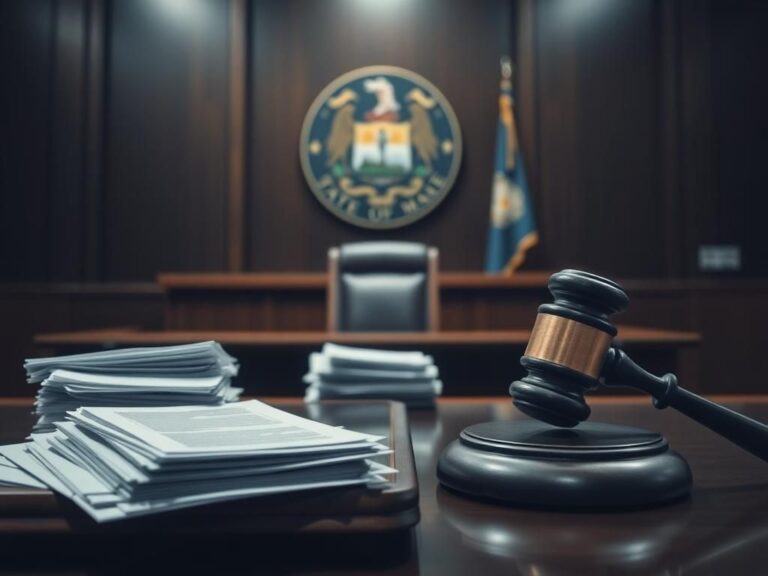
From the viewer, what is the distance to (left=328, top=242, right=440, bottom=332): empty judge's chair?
9.71 feet

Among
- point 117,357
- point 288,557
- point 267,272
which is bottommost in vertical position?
point 288,557

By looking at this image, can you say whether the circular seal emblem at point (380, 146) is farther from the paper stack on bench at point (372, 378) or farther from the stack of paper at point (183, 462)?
the stack of paper at point (183, 462)

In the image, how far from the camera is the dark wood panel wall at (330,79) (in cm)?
425

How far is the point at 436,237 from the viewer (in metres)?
4.37

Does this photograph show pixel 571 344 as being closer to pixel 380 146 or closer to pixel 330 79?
pixel 380 146

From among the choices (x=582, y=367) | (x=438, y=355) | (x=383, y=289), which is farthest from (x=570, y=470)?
(x=383, y=289)

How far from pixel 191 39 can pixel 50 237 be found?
4.84 ft

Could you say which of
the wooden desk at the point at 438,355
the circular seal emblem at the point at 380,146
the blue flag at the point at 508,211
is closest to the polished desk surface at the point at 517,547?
the wooden desk at the point at 438,355

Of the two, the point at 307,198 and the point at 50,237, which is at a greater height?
the point at 307,198

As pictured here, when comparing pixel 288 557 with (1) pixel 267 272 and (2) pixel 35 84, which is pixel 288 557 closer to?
(1) pixel 267 272

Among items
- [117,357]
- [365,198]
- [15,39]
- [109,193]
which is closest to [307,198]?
[365,198]

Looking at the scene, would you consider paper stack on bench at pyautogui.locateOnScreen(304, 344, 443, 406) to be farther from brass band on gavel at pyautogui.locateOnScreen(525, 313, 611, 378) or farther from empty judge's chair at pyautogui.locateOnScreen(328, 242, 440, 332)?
empty judge's chair at pyautogui.locateOnScreen(328, 242, 440, 332)

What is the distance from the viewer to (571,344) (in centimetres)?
54

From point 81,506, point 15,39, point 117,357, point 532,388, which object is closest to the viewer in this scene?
point 81,506
